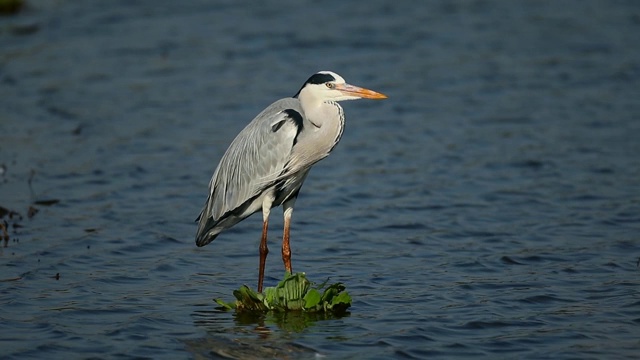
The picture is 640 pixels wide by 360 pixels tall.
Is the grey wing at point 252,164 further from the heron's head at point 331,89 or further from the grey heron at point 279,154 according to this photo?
the heron's head at point 331,89

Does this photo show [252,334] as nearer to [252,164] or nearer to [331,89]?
[252,164]

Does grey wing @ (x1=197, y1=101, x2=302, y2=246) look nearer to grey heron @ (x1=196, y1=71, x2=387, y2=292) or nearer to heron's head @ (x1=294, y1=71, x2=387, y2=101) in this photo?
grey heron @ (x1=196, y1=71, x2=387, y2=292)

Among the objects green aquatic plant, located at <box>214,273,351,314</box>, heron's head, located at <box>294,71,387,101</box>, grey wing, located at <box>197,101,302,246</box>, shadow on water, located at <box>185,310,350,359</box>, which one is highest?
heron's head, located at <box>294,71,387,101</box>

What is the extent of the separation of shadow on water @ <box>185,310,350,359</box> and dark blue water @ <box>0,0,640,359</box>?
0.9 inches

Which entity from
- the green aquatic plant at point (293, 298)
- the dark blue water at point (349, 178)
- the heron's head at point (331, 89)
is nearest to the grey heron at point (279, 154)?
the heron's head at point (331, 89)

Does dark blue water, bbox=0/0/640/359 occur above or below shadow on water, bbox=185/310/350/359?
above

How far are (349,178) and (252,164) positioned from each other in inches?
138

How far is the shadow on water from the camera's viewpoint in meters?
6.64

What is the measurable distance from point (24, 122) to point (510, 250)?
272 inches

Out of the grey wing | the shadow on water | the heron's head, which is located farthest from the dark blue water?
the heron's head

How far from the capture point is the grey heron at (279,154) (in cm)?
757

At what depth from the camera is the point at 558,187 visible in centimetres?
1054

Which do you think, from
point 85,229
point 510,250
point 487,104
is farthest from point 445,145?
point 85,229

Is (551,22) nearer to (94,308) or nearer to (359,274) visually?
(359,274)
